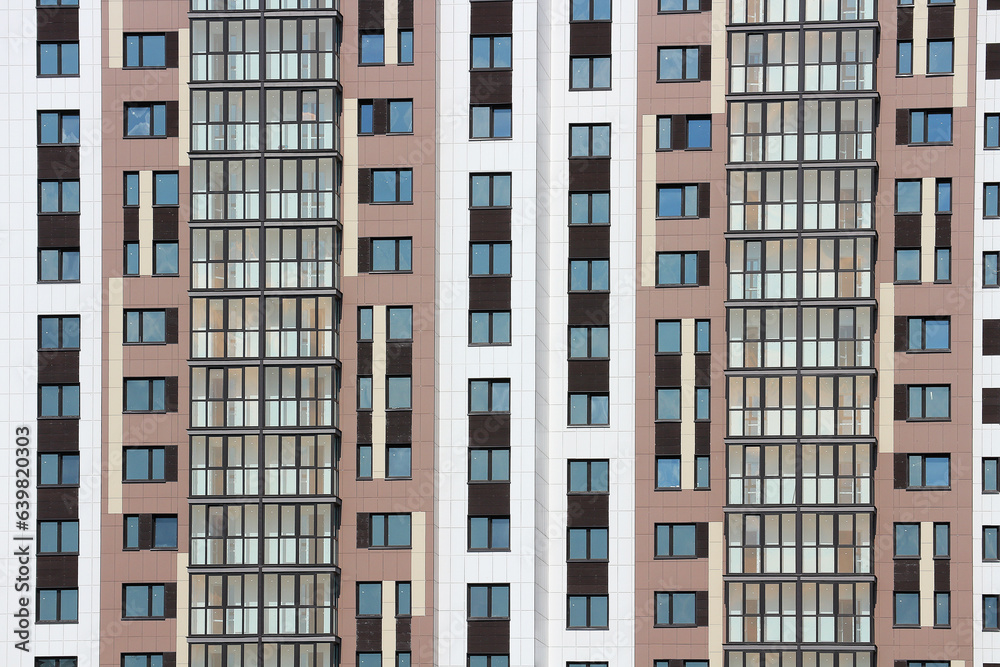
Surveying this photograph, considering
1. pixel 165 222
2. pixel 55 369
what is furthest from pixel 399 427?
pixel 55 369

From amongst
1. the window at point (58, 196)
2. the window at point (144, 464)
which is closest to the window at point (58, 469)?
the window at point (144, 464)

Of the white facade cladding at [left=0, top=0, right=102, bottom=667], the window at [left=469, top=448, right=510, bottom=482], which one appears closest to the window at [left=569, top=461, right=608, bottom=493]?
the window at [left=469, top=448, right=510, bottom=482]

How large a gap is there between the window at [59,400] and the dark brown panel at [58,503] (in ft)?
9.58

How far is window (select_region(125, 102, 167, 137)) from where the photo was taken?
65500 millimetres

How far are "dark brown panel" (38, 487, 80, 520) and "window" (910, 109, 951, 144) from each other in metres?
35.0

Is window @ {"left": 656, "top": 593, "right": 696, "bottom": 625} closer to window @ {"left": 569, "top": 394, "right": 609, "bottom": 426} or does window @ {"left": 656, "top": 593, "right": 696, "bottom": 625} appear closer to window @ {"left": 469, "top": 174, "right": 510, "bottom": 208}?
window @ {"left": 569, "top": 394, "right": 609, "bottom": 426}

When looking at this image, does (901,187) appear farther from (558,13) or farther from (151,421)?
(151,421)

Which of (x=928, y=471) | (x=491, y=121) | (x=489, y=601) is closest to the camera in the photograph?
(x=489, y=601)

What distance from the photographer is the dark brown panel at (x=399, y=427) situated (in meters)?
63.5

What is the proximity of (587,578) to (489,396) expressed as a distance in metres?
7.92

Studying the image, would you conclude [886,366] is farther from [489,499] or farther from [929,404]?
[489,499]

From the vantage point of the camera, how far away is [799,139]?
64.6m

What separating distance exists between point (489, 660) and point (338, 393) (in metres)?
11.5

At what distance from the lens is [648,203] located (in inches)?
2569
